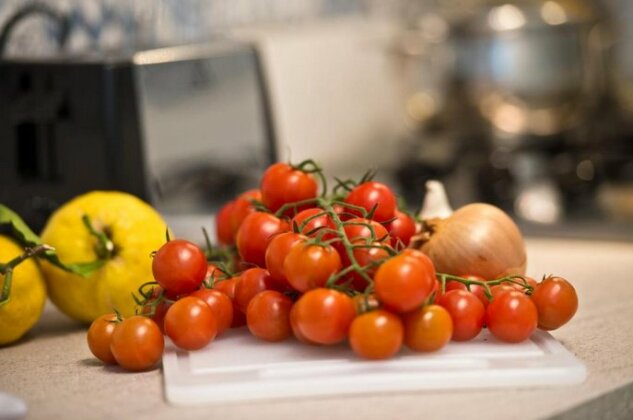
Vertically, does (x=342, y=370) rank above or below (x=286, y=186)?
below

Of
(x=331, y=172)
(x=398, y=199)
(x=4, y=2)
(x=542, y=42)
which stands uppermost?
(x=4, y=2)

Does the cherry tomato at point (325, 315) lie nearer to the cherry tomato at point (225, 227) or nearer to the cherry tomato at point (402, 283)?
the cherry tomato at point (402, 283)

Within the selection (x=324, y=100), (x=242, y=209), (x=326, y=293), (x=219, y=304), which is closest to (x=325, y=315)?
(x=326, y=293)

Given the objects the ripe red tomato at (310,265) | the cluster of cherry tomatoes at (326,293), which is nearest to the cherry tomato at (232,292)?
the cluster of cherry tomatoes at (326,293)

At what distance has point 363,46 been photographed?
199 cm

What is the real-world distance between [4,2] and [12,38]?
47 millimetres

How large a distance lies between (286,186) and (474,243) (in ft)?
0.59

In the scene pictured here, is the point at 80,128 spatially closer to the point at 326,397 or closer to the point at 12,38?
the point at 12,38

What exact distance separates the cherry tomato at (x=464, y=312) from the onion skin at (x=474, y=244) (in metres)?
0.10

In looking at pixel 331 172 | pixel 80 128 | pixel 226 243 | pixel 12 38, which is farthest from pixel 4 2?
pixel 331 172

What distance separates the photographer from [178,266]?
87cm

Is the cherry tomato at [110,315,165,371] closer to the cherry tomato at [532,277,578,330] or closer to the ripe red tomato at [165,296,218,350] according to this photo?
the ripe red tomato at [165,296,218,350]

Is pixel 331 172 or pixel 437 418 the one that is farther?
pixel 331 172

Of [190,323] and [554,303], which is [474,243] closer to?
[554,303]
